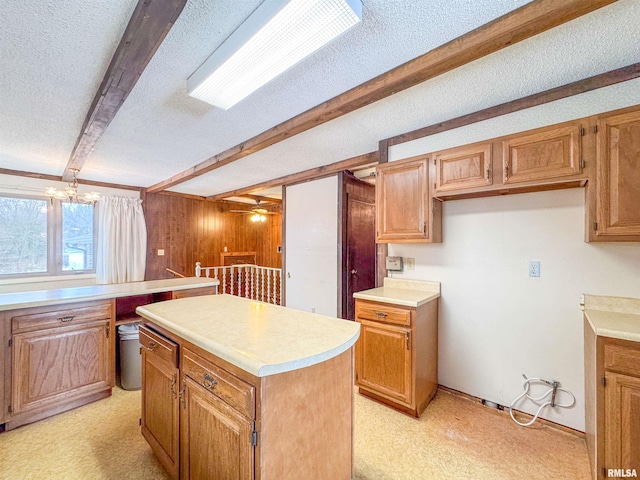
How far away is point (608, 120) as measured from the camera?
5.27ft

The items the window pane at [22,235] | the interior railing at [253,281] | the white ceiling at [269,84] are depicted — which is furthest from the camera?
the interior railing at [253,281]

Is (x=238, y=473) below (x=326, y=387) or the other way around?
below

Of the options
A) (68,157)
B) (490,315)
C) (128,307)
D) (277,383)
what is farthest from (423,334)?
(68,157)

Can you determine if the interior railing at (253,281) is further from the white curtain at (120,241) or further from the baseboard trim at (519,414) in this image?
the baseboard trim at (519,414)

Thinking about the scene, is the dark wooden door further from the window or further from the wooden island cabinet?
the window

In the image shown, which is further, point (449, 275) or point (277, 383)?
point (449, 275)

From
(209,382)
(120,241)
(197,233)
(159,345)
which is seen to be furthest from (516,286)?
(197,233)

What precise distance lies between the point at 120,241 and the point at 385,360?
15.5 feet

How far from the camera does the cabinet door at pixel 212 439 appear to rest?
102 cm

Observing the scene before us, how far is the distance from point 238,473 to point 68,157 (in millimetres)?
4106

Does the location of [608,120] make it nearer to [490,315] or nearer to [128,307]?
[490,315]

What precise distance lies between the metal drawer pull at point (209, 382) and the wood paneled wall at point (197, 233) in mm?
4921

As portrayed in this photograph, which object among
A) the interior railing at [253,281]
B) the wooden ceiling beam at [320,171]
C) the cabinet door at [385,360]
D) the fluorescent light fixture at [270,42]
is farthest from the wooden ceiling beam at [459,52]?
the interior railing at [253,281]

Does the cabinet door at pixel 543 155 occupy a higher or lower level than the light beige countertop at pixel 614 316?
higher
